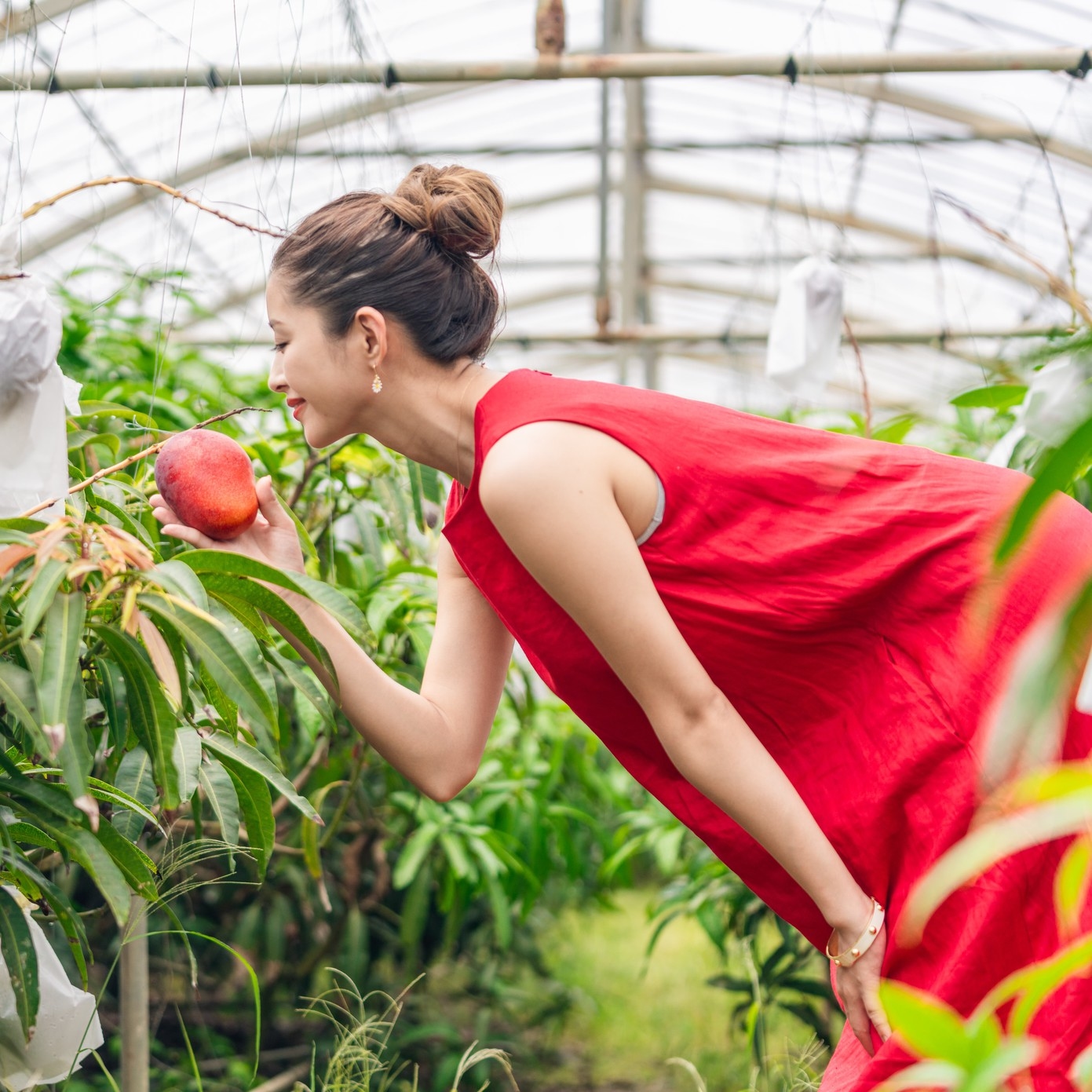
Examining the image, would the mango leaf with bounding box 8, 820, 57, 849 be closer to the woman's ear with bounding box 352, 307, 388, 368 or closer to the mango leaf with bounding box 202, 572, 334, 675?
the mango leaf with bounding box 202, 572, 334, 675

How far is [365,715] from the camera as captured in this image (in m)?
1.03

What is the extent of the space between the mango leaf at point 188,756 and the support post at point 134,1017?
1.07 feet

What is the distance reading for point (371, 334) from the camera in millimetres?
1009

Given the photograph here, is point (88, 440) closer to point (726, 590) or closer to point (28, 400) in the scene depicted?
point (28, 400)

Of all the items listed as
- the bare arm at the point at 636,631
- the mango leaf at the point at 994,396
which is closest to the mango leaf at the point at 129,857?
the bare arm at the point at 636,631

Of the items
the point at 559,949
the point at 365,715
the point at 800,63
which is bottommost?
the point at 559,949

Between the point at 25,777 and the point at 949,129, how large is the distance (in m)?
6.13

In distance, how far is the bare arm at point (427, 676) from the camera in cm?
102

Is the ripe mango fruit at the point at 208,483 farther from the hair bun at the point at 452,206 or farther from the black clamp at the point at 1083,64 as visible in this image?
the black clamp at the point at 1083,64

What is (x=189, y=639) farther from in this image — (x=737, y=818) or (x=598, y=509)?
(x=737, y=818)

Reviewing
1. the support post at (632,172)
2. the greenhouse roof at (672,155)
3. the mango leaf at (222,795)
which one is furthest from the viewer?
the support post at (632,172)

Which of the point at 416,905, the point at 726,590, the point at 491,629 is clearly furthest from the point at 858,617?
the point at 416,905

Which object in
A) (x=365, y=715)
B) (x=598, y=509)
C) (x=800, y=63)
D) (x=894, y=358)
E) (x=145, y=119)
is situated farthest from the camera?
(x=894, y=358)

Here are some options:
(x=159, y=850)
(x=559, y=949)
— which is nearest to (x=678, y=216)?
(x=559, y=949)
